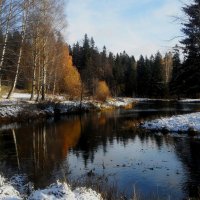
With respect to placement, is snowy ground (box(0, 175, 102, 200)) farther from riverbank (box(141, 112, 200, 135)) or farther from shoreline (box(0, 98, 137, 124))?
shoreline (box(0, 98, 137, 124))

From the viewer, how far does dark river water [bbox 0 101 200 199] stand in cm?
1344

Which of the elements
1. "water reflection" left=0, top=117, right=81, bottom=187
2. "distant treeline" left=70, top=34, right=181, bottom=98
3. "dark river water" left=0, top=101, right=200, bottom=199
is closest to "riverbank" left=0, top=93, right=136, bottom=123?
"water reflection" left=0, top=117, right=81, bottom=187

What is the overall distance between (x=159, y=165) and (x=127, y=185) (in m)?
3.49

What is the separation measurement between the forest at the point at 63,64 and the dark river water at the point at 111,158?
4.17 metres

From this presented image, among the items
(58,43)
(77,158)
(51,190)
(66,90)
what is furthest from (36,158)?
(66,90)

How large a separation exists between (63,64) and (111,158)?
40305mm

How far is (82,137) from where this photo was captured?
25.0 metres

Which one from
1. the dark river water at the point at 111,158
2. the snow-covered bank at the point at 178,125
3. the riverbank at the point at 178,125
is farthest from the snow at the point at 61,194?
the snow-covered bank at the point at 178,125

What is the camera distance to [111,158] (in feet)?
59.6

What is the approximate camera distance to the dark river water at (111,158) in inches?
529

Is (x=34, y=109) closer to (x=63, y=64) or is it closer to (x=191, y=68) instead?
(x=191, y=68)

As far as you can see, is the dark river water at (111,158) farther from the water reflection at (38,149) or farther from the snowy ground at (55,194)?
the snowy ground at (55,194)

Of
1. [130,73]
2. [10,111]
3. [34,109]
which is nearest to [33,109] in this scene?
[34,109]

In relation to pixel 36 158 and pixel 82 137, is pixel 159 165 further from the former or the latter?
pixel 82 137
